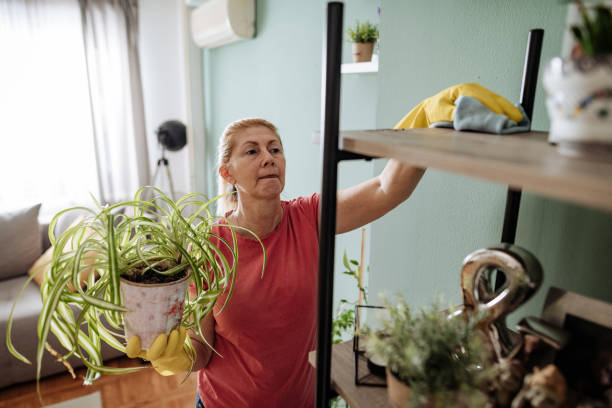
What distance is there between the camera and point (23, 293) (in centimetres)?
260

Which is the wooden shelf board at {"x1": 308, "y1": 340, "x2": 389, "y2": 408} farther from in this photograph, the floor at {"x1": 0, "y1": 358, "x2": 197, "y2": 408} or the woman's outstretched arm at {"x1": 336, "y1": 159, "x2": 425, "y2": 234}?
the floor at {"x1": 0, "y1": 358, "x2": 197, "y2": 408}

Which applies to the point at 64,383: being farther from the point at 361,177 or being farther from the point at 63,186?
the point at 361,177

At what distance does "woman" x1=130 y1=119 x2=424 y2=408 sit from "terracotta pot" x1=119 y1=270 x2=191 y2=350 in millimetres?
398

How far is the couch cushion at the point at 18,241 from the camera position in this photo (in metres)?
2.73

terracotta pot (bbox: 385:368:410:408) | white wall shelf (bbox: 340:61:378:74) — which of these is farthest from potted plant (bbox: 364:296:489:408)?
white wall shelf (bbox: 340:61:378:74)

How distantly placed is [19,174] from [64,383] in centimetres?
200

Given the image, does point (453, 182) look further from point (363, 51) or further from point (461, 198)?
point (363, 51)

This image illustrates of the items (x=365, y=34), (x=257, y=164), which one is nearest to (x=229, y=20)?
(x=365, y=34)

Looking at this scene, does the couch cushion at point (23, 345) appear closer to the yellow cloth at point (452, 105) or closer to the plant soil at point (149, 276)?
the plant soil at point (149, 276)

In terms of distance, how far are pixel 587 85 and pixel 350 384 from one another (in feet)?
1.65

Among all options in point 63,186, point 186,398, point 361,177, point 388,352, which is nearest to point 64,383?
point 186,398

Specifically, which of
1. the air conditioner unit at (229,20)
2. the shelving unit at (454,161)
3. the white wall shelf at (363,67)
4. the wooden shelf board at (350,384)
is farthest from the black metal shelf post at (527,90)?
the air conditioner unit at (229,20)

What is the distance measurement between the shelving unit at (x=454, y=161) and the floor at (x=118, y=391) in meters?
1.95

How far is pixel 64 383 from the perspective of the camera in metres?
2.46
